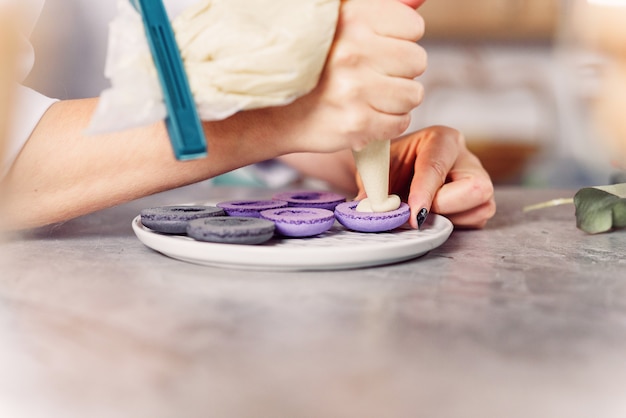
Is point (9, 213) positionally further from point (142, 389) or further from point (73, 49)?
point (73, 49)

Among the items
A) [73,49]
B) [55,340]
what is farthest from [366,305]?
[73,49]

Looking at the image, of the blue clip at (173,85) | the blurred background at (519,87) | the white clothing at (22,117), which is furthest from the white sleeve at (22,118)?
the blurred background at (519,87)

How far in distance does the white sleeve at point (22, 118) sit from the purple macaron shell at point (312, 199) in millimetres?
283

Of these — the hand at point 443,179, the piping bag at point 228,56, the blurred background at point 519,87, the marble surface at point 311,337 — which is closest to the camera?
the marble surface at point 311,337

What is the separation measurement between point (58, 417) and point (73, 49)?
1013mm

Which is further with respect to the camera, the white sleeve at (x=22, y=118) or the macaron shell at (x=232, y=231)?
the white sleeve at (x=22, y=118)

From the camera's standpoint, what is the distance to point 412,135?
3.31ft

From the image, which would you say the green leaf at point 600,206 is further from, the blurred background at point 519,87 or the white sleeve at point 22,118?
the blurred background at point 519,87

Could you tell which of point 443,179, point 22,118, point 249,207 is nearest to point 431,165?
point 443,179

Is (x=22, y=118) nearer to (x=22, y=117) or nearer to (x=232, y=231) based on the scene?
(x=22, y=117)

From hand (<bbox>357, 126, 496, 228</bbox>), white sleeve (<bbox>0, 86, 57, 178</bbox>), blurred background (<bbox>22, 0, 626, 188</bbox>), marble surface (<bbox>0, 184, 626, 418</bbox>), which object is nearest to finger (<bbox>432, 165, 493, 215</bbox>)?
hand (<bbox>357, 126, 496, 228</bbox>)

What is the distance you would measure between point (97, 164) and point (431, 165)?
395 millimetres

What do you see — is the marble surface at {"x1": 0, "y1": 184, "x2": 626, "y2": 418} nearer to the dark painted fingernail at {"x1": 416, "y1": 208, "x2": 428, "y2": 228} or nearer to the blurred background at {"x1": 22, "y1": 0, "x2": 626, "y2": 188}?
the dark painted fingernail at {"x1": 416, "y1": 208, "x2": 428, "y2": 228}

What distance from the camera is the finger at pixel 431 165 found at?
30.4 inches
